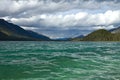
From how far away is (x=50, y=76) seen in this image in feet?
94.6

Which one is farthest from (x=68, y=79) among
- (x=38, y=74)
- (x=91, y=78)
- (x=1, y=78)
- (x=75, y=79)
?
(x=1, y=78)

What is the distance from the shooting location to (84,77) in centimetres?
2806

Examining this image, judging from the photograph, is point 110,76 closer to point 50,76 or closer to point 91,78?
point 91,78

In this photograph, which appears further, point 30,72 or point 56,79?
point 30,72

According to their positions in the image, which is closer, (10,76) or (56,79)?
(56,79)

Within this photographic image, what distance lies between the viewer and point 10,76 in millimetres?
28812

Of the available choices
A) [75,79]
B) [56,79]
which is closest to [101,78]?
[75,79]

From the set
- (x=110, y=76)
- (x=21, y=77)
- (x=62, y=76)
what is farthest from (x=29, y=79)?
(x=110, y=76)

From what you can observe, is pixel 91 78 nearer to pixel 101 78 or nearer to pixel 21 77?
pixel 101 78

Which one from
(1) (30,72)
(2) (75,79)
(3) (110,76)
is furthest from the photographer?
(1) (30,72)

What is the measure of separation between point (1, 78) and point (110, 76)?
11376 millimetres

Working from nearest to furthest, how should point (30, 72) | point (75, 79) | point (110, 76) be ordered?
point (75, 79) → point (110, 76) → point (30, 72)

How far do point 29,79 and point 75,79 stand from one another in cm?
460

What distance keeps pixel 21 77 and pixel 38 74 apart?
2.57 metres
